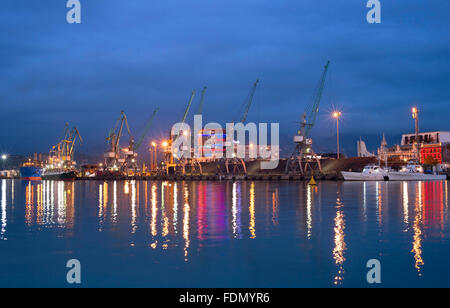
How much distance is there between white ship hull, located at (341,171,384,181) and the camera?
102 meters

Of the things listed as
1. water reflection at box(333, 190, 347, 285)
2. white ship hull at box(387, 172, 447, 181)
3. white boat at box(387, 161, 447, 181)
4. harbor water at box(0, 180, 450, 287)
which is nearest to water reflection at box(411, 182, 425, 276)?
harbor water at box(0, 180, 450, 287)

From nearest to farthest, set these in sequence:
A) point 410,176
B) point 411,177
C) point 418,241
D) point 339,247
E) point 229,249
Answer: point 229,249, point 339,247, point 418,241, point 411,177, point 410,176

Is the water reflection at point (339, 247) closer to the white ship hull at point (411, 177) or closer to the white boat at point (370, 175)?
the white boat at point (370, 175)

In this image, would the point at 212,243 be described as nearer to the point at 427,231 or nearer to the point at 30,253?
the point at 30,253

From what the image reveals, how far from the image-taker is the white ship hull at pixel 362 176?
336 feet

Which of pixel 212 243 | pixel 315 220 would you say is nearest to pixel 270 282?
pixel 212 243

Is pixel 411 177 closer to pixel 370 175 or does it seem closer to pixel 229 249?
pixel 370 175

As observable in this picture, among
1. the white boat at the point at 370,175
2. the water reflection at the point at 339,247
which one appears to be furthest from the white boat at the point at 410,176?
the water reflection at the point at 339,247

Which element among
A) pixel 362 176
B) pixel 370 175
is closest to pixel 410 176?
pixel 370 175

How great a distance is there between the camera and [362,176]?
106 meters
